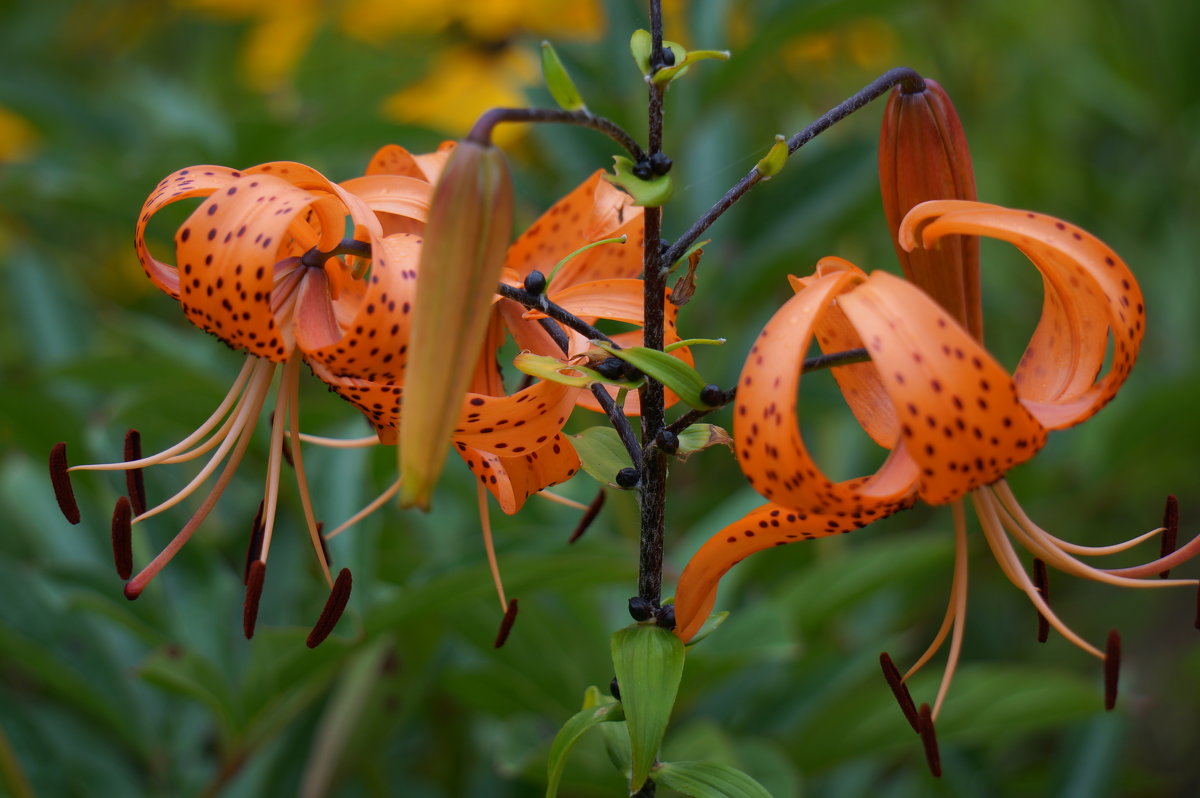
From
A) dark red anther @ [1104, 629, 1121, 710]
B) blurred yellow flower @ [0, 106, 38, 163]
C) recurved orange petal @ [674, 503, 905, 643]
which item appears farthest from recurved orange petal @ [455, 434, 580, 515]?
blurred yellow flower @ [0, 106, 38, 163]

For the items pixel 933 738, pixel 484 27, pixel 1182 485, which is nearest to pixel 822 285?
pixel 933 738

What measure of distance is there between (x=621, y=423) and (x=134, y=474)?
36 cm

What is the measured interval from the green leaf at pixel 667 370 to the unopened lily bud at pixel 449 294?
9 centimetres

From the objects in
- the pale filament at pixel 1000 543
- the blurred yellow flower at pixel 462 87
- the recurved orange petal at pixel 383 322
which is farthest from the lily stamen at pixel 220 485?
the blurred yellow flower at pixel 462 87

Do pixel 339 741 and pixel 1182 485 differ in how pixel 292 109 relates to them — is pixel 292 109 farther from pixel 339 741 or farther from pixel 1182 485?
pixel 1182 485

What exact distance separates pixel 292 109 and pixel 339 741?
142 centimetres

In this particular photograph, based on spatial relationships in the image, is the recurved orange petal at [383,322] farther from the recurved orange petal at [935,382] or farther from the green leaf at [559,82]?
the recurved orange petal at [935,382]

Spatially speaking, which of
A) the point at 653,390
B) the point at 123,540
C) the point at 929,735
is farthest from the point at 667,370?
the point at 123,540

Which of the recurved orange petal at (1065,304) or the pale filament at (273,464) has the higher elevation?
the recurved orange petal at (1065,304)

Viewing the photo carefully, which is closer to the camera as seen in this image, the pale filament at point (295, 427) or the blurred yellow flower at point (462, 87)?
the pale filament at point (295, 427)

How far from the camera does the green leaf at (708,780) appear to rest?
2.07 ft

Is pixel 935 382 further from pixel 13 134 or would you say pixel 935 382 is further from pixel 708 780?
pixel 13 134

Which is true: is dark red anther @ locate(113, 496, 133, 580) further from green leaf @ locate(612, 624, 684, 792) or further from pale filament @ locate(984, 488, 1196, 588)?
pale filament @ locate(984, 488, 1196, 588)

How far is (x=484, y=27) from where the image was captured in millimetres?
2002
